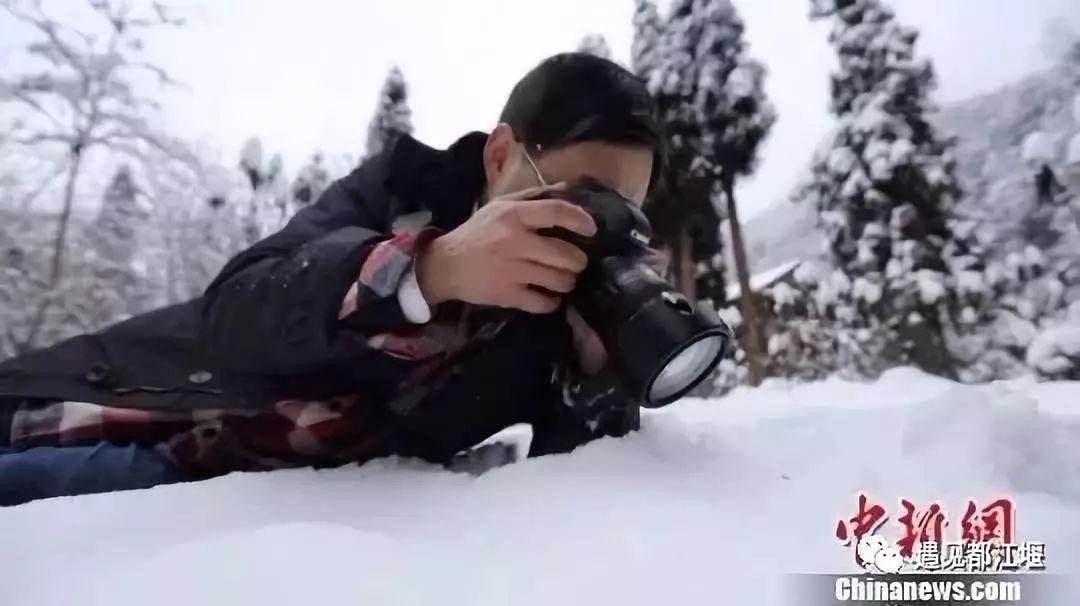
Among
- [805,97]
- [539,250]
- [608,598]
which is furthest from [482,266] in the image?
[805,97]

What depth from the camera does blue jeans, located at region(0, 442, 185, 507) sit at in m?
0.64


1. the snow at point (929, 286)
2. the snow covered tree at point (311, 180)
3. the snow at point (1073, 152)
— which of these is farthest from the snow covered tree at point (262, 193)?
the snow at point (1073, 152)

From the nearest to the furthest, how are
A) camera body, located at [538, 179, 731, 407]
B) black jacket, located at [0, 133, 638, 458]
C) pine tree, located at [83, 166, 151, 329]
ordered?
camera body, located at [538, 179, 731, 407] < black jacket, located at [0, 133, 638, 458] < pine tree, located at [83, 166, 151, 329]

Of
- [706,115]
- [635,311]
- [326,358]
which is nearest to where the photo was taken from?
→ [635,311]

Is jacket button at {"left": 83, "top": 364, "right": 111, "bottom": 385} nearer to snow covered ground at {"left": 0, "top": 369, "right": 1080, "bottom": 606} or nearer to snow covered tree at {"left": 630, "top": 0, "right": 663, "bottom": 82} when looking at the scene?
snow covered ground at {"left": 0, "top": 369, "right": 1080, "bottom": 606}

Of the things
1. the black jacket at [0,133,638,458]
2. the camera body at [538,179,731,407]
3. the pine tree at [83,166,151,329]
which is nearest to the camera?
the camera body at [538,179,731,407]

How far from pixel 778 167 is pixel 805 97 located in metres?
0.06

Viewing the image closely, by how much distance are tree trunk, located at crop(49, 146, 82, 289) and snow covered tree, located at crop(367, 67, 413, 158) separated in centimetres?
26

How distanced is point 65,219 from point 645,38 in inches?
20.0

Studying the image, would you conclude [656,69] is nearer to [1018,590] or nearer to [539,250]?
[539,250]

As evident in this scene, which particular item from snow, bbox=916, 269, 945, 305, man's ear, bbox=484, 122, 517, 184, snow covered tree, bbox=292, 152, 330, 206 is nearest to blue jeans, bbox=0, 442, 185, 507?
snow covered tree, bbox=292, 152, 330, 206

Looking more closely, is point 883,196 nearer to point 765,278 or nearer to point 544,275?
point 765,278

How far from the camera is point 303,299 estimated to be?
53 cm

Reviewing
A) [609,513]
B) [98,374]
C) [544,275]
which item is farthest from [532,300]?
[98,374]
